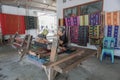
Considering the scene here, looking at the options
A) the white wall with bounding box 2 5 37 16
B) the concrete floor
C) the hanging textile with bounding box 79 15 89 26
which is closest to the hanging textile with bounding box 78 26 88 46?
the hanging textile with bounding box 79 15 89 26

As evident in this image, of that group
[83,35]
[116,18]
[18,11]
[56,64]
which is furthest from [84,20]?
[18,11]

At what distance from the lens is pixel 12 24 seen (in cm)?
691

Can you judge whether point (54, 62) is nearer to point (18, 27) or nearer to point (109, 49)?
point (109, 49)

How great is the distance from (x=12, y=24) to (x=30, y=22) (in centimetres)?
141

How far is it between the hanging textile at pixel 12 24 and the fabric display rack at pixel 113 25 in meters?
5.57

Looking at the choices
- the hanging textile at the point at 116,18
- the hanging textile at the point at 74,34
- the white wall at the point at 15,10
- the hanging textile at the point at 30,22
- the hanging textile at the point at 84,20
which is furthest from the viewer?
the hanging textile at the point at 30,22

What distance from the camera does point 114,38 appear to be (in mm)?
3629

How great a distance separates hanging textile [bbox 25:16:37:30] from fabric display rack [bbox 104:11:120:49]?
5623mm

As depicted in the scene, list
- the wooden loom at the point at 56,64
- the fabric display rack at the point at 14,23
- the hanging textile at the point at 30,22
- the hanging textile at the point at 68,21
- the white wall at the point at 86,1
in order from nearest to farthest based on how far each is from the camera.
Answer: the wooden loom at the point at 56,64 → the white wall at the point at 86,1 → the hanging textile at the point at 68,21 → the fabric display rack at the point at 14,23 → the hanging textile at the point at 30,22

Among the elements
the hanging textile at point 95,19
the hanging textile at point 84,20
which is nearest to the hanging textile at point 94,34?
the hanging textile at point 95,19

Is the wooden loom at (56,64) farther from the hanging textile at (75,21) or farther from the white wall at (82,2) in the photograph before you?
the hanging textile at (75,21)

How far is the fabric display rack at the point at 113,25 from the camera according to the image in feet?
11.8

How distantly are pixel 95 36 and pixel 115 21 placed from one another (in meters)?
0.86

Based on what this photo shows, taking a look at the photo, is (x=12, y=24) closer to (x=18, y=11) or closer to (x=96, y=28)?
(x=18, y=11)
